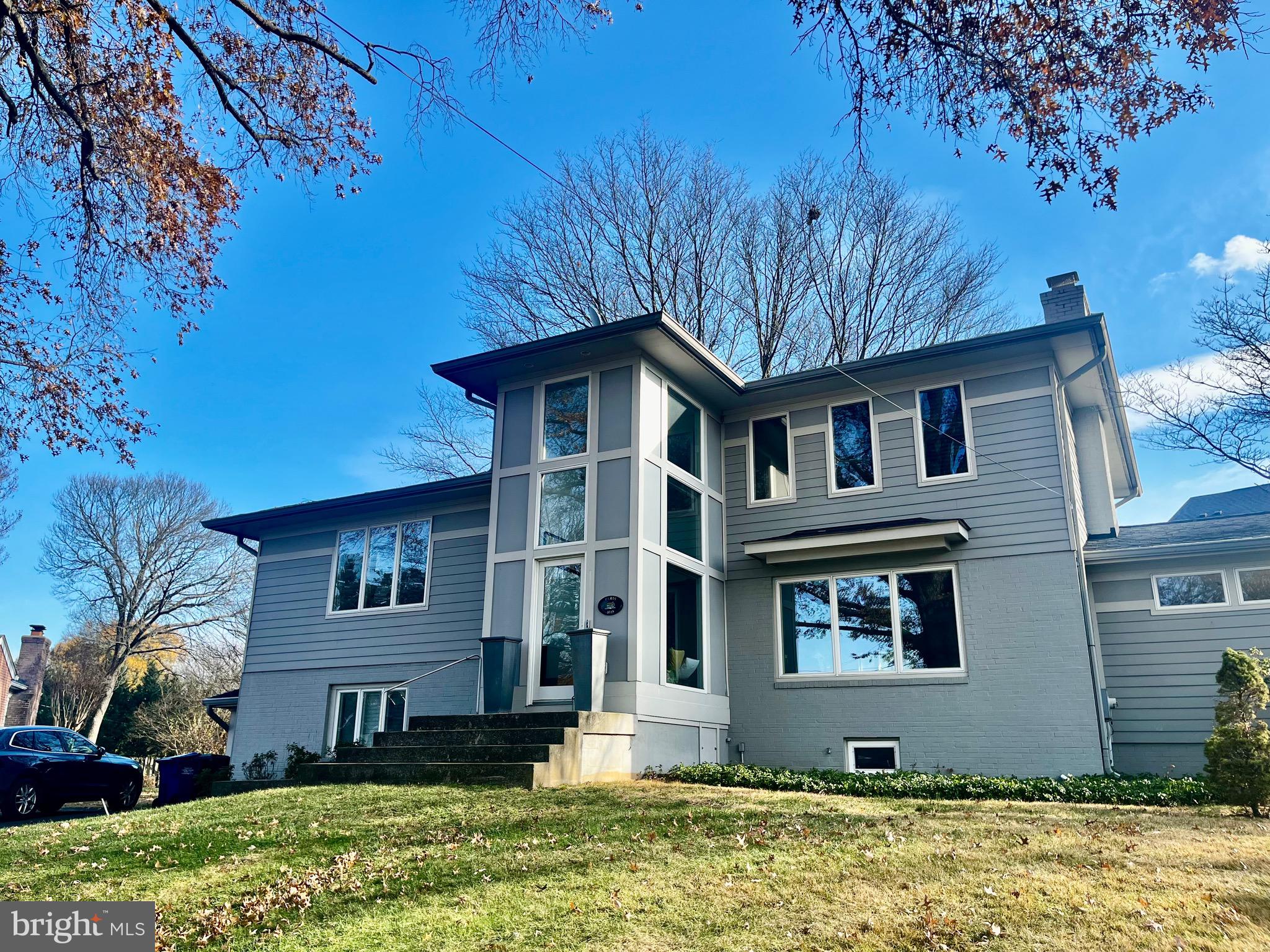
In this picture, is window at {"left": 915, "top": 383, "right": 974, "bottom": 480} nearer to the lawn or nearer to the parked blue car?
the lawn

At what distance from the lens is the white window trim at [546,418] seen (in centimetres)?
1214

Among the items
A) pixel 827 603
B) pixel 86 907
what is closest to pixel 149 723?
pixel 827 603

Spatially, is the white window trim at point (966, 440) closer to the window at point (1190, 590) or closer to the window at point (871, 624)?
the window at point (871, 624)

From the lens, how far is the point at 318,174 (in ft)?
25.4

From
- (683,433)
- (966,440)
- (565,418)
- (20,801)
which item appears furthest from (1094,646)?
(20,801)

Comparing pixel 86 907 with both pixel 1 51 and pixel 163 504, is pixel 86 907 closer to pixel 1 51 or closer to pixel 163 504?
pixel 1 51

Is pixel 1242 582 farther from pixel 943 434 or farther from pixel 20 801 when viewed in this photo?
pixel 20 801

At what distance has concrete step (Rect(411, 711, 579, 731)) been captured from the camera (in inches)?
387

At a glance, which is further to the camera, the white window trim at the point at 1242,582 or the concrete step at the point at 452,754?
the white window trim at the point at 1242,582

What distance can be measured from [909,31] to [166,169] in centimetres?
600

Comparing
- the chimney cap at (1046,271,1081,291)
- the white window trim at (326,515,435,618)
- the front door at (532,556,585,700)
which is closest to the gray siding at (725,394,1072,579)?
the front door at (532,556,585,700)

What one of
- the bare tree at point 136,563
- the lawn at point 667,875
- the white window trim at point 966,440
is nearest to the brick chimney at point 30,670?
the bare tree at point 136,563

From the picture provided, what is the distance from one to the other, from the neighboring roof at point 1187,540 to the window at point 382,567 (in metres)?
9.99

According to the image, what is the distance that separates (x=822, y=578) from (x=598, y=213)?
1257 cm
